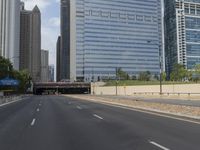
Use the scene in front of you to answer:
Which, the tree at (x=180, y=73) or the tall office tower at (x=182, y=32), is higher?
the tall office tower at (x=182, y=32)

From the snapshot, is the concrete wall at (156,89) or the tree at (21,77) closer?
the concrete wall at (156,89)

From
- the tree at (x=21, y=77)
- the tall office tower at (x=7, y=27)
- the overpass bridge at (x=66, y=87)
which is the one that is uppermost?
the tall office tower at (x=7, y=27)

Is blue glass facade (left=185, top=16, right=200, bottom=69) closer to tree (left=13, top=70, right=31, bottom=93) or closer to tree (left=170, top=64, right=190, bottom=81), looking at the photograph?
tree (left=170, top=64, right=190, bottom=81)

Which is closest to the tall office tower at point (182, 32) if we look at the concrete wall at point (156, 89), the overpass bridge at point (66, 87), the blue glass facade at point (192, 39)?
the blue glass facade at point (192, 39)

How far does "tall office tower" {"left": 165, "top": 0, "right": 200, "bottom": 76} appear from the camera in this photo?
15093 centimetres

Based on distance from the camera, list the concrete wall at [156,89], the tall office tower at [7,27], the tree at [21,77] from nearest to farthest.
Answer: the concrete wall at [156,89]
the tree at [21,77]
the tall office tower at [7,27]

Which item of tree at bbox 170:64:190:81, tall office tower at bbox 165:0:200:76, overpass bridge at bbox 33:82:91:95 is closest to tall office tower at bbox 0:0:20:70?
overpass bridge at bbox 33:82:91:95

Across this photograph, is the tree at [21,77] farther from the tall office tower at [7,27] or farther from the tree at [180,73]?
the tree at [180,73]

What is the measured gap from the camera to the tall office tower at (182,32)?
495 feet

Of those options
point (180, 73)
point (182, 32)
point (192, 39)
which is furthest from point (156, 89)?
point (192, 39)

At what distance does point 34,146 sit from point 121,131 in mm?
4497

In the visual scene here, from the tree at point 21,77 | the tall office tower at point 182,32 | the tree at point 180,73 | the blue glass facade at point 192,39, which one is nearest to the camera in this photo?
the tree at point 21,77

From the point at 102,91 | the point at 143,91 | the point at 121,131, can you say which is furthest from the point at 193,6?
the point at 121,131

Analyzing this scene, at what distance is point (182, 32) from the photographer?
15275cm
